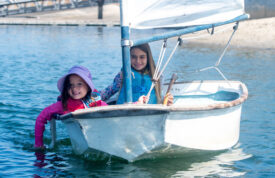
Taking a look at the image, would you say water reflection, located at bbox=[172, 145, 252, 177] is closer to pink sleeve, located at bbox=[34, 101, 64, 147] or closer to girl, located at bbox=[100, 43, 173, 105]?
girl, located at bbox=[100, 43, 173, 105]

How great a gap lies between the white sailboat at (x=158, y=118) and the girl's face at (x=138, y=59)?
38 cm

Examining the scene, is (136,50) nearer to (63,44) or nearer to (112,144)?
(112,144)

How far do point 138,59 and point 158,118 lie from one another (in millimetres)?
1207

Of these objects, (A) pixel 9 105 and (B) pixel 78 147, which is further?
(A) pixel 9 105

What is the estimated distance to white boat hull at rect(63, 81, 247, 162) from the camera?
5079 millimetres

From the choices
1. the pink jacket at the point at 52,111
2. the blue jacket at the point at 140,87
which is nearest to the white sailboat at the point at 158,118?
the pink jacket at the point at 52,111

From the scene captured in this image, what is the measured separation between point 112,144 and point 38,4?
44361mm

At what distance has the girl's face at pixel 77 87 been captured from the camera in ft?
18.4

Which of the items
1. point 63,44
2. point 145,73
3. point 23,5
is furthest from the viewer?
point 23,5

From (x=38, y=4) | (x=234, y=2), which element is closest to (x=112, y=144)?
(x=234, y=2)

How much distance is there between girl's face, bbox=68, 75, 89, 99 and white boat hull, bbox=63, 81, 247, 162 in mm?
386

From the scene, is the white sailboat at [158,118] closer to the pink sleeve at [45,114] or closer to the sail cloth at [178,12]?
the sail cloth at [178,12]

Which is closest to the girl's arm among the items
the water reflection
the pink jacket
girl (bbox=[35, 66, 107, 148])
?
girl (bbox=[35, 66, 107, 148])

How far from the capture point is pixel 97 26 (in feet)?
129
